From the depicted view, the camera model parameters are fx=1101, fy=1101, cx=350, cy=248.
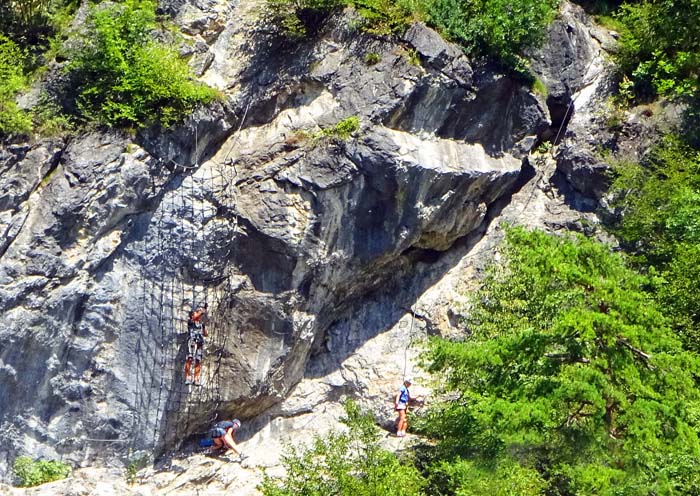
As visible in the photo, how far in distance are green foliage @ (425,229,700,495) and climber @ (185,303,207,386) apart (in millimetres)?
4362

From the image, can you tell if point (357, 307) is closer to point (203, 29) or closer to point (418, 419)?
point (418, 419)

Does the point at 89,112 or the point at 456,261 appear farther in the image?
the point at 456,261

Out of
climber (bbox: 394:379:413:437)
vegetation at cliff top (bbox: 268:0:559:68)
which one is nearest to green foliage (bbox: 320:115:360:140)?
vegetation at cliff top (bbox: 268:0:559:68)

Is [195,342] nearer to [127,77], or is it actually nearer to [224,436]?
[224,436]

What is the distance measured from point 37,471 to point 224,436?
119 inches

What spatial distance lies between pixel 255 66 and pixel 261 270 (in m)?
3.66

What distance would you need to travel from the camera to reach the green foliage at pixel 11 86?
17.9 meters

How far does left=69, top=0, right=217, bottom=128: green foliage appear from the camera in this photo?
18000 mm

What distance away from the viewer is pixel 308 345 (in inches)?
750

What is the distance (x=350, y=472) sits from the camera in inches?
607

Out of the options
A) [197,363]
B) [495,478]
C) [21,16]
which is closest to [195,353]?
[197,363]

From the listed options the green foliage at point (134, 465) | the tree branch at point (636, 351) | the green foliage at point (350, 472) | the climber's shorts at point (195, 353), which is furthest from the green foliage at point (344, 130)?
the tree branch at point (636, 351)

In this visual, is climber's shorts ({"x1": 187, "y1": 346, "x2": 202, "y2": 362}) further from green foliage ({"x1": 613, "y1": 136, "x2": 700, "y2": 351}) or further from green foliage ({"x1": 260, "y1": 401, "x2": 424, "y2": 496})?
green foliage ({"x1": 613, "y1": 136, "x2": 700, "y2": 351})

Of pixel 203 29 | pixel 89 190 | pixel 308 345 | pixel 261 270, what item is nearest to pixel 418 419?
pixel 308 345
